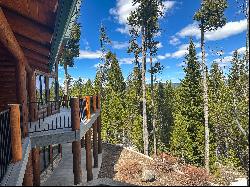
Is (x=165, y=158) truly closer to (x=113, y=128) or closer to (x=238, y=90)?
(x=238, y=90)

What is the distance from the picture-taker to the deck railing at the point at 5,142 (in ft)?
23.1

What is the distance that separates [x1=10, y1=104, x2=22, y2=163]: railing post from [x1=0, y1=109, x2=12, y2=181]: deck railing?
0.39ft

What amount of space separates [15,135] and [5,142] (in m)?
0.46

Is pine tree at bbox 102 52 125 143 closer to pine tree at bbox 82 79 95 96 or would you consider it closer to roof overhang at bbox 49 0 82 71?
pine tree at bbox 82 79 95 96

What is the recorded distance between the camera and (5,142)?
757 centimetres

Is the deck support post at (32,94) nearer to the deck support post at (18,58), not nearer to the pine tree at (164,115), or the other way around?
the deck support post at (18,58)

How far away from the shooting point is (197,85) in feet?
127

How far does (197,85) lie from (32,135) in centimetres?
3053

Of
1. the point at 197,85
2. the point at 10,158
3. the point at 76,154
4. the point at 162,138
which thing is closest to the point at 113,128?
the point at 162,138

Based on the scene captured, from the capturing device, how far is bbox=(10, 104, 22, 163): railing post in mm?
7769

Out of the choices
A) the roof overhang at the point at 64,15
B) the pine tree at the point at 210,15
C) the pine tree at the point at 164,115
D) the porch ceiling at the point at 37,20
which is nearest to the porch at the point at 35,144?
the roof overhang at the point at 64,15

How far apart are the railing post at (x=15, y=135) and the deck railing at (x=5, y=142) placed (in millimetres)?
120

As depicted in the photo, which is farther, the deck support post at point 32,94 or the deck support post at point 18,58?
the deck support post at point 32,94

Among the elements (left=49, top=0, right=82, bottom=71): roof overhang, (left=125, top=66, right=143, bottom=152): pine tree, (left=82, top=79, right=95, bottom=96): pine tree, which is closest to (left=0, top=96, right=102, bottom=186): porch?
(left=49, top=0, right=82, bottom=71): roof overhang
